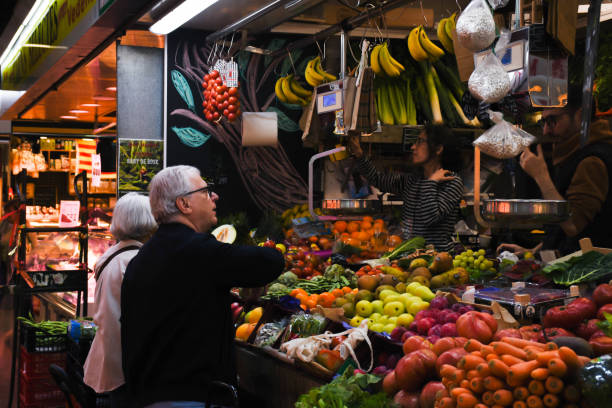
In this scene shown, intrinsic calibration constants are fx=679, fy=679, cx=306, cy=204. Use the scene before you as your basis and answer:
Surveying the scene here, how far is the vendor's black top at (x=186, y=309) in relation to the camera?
100.0 inches

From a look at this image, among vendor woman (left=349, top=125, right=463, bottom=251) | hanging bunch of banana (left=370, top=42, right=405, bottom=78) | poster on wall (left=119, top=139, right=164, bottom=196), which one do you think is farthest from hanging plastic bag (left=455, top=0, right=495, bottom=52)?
poster on wall (left=119, top=139, right=164, bottom=196)

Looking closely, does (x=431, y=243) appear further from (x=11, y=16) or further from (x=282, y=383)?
(x=11, y=16)

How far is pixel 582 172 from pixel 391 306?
1.46 metres

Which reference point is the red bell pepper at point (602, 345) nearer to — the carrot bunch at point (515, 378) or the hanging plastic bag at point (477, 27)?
the carrot bunch at point (515, 378)

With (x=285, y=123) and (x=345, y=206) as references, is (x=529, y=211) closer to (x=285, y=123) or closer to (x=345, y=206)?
(x=345, y=206)

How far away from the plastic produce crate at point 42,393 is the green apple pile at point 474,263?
2864 millimetres

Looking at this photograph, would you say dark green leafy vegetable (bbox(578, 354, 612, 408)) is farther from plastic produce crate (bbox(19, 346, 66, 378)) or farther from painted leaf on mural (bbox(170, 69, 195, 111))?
painted leaf on mural (bbox(170, 69, 195, 111))

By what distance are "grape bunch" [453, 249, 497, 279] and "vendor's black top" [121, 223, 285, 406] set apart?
65.3 inches

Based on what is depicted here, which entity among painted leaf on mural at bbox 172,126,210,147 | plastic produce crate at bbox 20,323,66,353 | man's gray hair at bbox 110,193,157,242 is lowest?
plastic produce crate at bbox 20,323,66,353

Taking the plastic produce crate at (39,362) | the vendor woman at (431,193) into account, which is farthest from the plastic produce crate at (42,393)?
the vendor woman at (431,193)

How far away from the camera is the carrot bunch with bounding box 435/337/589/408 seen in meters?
1.85

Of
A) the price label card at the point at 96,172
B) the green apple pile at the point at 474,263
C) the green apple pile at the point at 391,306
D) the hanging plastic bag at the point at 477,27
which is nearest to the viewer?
the hanging plastic bag at the point at 477,27

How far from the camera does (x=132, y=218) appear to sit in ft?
11.5

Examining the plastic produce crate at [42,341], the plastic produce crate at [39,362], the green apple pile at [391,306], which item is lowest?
the plastic produce crate at [39,362]
